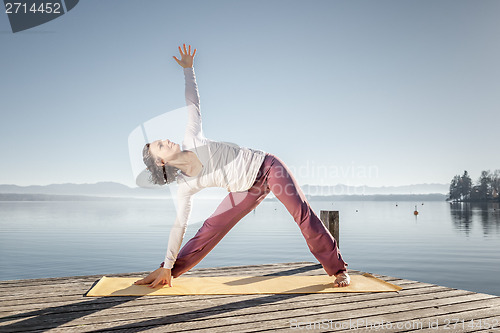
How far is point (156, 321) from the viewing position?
8.66 feet

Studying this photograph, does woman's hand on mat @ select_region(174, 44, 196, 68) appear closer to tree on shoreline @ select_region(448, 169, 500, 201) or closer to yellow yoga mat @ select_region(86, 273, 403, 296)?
yellow yoga mat @ select_region(86, 273, 403, 296)

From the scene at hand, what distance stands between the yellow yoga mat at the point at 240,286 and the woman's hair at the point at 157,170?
954 mm

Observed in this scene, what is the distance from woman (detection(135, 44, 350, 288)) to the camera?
3.26 m

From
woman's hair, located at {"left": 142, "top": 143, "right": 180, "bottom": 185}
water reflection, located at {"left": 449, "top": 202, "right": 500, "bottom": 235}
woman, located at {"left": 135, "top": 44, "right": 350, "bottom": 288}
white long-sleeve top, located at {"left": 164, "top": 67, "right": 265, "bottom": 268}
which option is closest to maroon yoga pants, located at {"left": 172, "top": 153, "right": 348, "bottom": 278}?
woman, located at {"left": 135, "top": 44, "right": 350, "bottom": 288}

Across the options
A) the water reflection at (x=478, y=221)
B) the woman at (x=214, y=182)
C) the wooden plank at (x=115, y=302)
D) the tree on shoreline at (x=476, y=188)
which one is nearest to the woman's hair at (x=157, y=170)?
the woman at (x=214, y=182)

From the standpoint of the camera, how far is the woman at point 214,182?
3.26 meters

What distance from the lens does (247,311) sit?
289 cm

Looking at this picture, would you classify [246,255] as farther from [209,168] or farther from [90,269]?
[209,168]

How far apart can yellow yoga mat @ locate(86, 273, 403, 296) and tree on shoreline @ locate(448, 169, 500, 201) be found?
4203 inches

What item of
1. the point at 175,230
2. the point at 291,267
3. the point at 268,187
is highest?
the point at 268,187

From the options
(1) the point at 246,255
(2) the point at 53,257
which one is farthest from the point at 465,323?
A: (2) the point at 53,257

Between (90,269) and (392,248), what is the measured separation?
13323 mm

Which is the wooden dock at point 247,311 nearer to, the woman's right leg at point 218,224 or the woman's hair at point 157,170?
the woman's right leg at point 218,224

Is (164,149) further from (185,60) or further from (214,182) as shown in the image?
(185,60)
